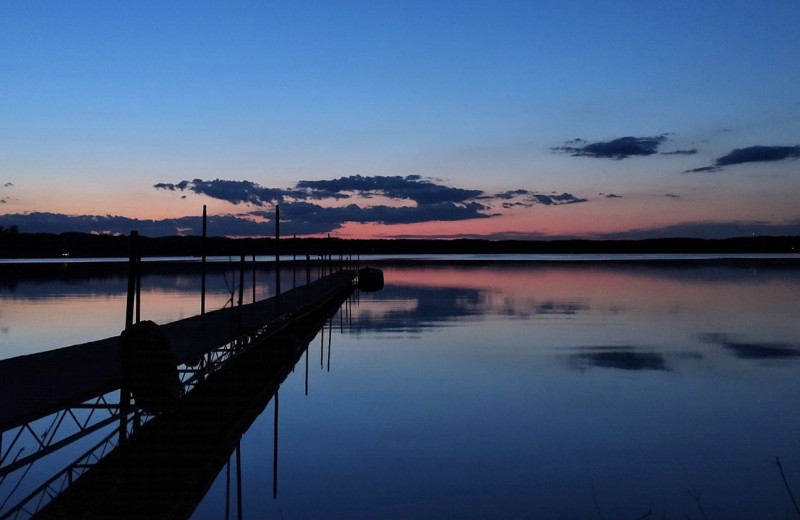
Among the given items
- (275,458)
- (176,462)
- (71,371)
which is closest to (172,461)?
(176,462)

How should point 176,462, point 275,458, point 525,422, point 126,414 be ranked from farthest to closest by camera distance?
point 525,422
point 275,458
point 126,414
point 176,462

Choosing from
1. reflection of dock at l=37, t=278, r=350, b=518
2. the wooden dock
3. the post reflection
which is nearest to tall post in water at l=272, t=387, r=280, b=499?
the post reflection

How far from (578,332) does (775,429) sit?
14293 millimetres

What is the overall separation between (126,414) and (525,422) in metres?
7.46

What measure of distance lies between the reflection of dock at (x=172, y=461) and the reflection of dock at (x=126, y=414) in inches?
0.6

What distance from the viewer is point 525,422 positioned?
13672mm

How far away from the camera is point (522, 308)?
3709 centimetres

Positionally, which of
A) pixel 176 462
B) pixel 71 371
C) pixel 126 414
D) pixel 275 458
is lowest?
pixel 275 458

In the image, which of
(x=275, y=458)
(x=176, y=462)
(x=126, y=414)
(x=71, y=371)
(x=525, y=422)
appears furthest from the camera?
(x=525, y=422)

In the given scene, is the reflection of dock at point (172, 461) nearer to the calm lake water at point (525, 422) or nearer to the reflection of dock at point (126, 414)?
the reflection of dock at point (126, 414)

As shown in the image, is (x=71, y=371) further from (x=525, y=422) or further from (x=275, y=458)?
(x=525, y=422)

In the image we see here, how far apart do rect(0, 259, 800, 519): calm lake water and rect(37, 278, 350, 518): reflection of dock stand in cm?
43

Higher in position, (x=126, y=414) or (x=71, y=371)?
(x=71, y=371)

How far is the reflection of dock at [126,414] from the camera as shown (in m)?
8.38
